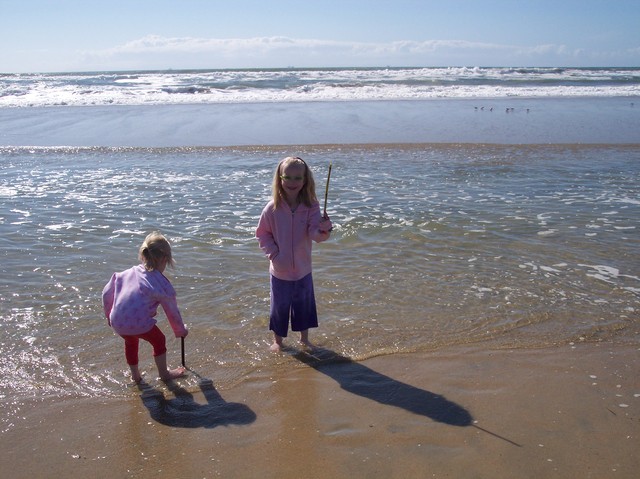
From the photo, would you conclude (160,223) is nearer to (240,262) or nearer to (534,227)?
(240,262)

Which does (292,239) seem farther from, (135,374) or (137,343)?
(135,374)

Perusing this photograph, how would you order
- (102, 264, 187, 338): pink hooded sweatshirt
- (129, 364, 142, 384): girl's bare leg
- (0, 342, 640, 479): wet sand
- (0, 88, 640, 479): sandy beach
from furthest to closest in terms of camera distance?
(129, 364, 142, 384): girl's bare leg → (102, 264, 187, 338): pink hooded sweatshirt → (0, 88, 640, 479): sandy beach → (0, 342, 640, 479): wet sand

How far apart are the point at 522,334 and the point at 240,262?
3.06m

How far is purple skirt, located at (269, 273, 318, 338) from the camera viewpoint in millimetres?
4625

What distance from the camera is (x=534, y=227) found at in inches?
305

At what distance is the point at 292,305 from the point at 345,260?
6.69 ft

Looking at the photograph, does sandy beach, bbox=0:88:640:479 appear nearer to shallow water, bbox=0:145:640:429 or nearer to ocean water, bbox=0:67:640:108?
shallow water, bbox=0:145:640:429

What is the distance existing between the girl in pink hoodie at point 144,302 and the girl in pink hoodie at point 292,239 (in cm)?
82

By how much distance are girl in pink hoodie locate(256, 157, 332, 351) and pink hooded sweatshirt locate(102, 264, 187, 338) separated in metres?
0.86

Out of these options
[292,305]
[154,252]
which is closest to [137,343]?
[154,252]

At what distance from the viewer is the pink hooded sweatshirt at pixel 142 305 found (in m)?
3.96

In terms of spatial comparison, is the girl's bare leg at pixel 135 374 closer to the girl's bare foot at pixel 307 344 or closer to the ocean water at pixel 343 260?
the ocean water at pixel 343 260

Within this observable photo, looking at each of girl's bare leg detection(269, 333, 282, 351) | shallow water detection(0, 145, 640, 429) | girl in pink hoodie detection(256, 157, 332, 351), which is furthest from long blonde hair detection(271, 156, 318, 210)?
shallow water detection(0, 145, 640, 429)

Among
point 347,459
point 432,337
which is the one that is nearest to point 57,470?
point 347,459
